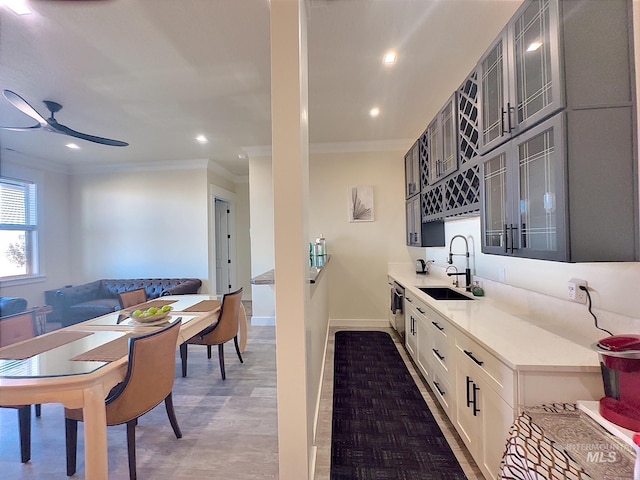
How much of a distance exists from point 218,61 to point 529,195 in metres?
2.57

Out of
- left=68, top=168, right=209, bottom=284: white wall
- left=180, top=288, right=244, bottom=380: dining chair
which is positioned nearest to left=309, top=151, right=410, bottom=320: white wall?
left=180, top=288, right=244, bottom=380: dining chair

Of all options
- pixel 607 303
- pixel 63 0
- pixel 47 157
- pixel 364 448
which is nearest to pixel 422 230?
pixel 607 303

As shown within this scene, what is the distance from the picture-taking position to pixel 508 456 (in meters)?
1.01

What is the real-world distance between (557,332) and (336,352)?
2.34 m

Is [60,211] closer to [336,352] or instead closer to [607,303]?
[336,352]

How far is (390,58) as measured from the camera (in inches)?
92.0

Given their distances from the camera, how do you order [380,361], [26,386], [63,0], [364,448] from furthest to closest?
[380,361] < [364,448] < [63,0] < [26,386]

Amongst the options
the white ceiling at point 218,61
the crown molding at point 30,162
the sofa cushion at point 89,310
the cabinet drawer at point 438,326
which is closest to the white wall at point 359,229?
the white ceiling at point 218,61

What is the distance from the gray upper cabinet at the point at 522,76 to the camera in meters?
1.30

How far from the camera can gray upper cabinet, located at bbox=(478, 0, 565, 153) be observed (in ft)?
4.27

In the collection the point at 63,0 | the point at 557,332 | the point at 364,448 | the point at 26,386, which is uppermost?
the point at 63,0

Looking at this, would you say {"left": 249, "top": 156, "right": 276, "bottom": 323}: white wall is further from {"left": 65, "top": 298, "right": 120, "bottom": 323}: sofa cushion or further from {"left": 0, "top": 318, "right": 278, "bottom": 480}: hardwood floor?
{"left": 65, "top": 298, "right": 120, "bottom": 323}: sofa cushion

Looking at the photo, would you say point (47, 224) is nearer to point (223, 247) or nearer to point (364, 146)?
point (223, 247)

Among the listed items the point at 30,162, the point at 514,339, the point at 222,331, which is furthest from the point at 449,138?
the point at 30,162
